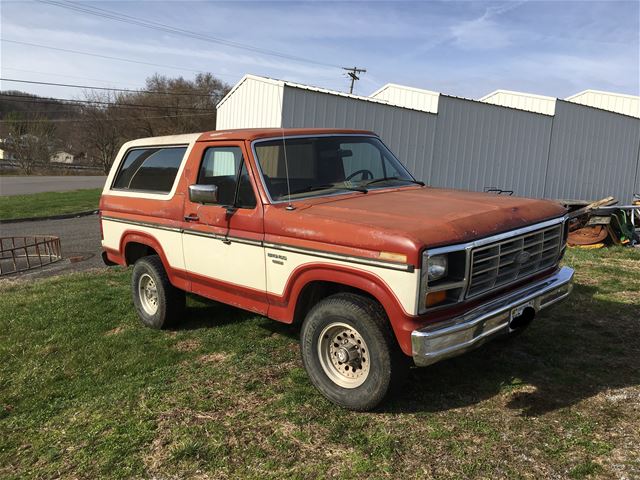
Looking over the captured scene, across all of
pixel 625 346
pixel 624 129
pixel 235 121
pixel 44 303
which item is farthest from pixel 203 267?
pixel 624 129

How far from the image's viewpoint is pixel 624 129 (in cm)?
1872

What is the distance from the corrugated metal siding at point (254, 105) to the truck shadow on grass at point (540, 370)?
294 inches

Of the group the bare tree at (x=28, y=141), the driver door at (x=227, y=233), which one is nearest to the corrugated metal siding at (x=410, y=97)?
the driver door at (x=227, y=233)

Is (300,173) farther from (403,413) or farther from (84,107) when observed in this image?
(84,107)

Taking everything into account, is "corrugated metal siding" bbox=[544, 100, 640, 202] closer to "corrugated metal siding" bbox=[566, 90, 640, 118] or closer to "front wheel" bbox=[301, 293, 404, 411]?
"corrugated metal siding" bbox=[566, 90, 640, 118]

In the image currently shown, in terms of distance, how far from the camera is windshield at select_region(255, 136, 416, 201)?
4.27 metres

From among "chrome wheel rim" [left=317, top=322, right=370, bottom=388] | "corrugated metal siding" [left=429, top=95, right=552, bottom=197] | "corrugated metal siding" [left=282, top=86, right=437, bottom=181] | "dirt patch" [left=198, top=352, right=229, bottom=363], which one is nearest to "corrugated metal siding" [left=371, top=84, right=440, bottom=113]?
"corrugated metal siding" [left=429, top=95, right=552, bottom=197]

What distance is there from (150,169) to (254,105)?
665cm

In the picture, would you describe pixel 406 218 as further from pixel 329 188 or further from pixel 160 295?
pixel 160 295

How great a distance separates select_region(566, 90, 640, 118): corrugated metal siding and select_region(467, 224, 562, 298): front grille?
2035 cm

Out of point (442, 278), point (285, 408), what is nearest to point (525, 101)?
point (442, 278)

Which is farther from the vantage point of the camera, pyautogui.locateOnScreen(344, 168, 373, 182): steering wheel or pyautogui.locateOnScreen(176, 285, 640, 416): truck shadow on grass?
pyautogui.locateOnScreen(344, 168, 373, 182): steering wheel

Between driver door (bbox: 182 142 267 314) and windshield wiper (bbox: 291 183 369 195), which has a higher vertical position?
windshield wiper (bbox: 291 183 369 195)

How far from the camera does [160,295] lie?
5.42 metres
